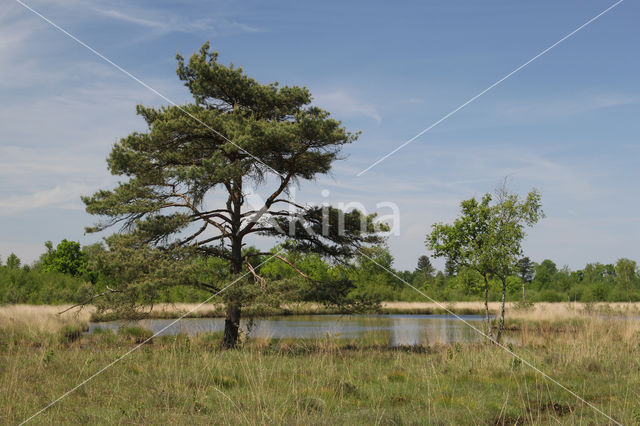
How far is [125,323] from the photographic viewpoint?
1430 cm

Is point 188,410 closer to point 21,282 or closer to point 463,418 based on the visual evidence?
point 463,418

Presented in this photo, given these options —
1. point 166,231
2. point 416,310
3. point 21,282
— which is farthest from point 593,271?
point 166,231

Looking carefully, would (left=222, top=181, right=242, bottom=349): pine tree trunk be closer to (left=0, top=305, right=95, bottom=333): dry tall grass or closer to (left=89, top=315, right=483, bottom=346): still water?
(left=89, top=315, right=483, bottom=346): still water

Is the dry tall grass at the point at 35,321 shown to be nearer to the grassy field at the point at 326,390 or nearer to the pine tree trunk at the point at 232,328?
the pine tree trunk at the point at 232,328

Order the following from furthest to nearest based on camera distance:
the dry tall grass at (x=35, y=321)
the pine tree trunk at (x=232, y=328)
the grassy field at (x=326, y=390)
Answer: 1. the dry tall grass at (x=35, y=321)
2. the pine tree trunk at (x=232, y=328)
3. the grassy field at (x=326, y=390)

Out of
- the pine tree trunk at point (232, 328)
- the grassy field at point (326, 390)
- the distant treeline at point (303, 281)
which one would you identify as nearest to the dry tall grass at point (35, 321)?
the distant treeline at point (303, 281)

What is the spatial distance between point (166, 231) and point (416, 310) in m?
36.9

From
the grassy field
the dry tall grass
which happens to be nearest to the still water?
the dry tall grass

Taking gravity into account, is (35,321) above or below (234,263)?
below

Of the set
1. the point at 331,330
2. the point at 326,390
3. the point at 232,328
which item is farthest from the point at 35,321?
the point at 326,390

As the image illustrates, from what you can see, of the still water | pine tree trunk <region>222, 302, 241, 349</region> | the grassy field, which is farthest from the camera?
the still water

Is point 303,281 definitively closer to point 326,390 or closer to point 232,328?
point 232,328

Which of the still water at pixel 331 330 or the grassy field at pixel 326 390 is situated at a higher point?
the grassy field at pixel 326 390

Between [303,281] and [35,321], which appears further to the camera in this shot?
[35,321]
